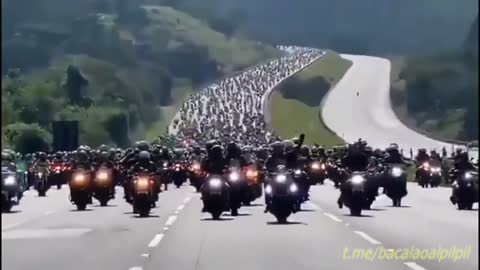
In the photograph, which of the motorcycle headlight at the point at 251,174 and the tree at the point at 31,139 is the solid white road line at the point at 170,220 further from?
the tree at the point at 31,139

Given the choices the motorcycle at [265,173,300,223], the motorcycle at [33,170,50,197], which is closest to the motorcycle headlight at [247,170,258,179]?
the motorcycle at [265,173,300,223]

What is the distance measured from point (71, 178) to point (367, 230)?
13543 millimetres

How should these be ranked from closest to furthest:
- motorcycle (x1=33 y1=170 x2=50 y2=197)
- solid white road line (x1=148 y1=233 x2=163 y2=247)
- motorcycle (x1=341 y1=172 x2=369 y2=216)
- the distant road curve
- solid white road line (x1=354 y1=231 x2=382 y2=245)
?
1. the distant road curve
2. solid white road line (x1=354 y1=231 x2=382 y2=245)
3. solid white road line (x1=148 y1=233 x2=163 y2=247)
4. motorcycle (x1=341 y1=172 x2=369 y2=216)
5. motorcycle (x1=33 y1=170 x2=50 y2=197)

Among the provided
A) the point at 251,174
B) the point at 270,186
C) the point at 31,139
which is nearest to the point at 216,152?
the point at 270,186

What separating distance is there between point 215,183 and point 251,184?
7.44m

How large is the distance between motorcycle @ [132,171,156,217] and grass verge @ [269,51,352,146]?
12.9m

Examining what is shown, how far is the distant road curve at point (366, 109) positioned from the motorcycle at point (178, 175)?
4227 centimetres

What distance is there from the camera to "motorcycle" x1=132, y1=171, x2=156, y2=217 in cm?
3103

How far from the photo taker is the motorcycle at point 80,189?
115ft

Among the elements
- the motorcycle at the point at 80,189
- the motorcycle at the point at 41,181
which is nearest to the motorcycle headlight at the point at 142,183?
the motorcycle at the point at 80,189

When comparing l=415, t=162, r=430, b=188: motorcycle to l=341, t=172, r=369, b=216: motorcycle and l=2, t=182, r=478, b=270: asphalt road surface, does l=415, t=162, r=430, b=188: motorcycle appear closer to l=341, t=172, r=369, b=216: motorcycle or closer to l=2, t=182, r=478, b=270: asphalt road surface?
l=2, t=182, r=478, b=270: asphalt road surface

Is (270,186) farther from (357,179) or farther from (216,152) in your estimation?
(357,179)

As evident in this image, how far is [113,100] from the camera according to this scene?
39.9 ft

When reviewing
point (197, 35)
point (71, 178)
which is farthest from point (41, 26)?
point (197, 35)
